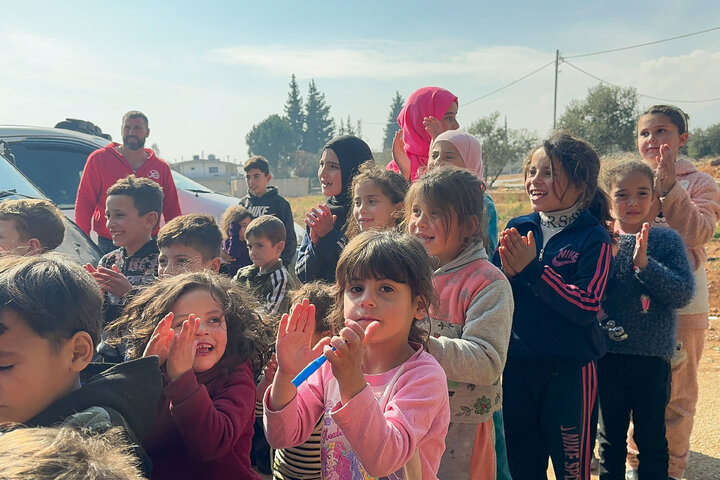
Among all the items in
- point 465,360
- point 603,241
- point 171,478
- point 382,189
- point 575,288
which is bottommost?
point 171,478

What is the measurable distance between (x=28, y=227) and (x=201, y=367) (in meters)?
1.66

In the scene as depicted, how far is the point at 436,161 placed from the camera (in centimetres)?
323

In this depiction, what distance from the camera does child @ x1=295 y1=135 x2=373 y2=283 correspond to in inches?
130

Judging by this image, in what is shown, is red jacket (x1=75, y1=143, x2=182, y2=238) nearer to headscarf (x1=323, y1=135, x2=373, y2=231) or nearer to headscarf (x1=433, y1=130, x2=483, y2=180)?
headscarf (x1=323, y1=135, x2=373, y2=231)

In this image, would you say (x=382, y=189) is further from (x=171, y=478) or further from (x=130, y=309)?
(x=171, y=478)

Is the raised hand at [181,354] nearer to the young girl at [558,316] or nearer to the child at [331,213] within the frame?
the young girl at [558,316]

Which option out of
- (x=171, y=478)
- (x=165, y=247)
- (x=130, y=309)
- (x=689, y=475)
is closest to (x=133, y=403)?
(x=171, y=478)

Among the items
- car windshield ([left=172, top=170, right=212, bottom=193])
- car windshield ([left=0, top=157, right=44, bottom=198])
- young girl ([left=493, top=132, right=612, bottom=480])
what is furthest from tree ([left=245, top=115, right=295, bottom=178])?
young girl ([left=493, top=132, right=612, bottom=480])

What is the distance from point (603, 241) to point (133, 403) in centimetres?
201

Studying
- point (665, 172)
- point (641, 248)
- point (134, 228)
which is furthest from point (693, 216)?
point (134, 228)

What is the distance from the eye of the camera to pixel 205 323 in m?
2.04

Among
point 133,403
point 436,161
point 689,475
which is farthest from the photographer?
point 689,475

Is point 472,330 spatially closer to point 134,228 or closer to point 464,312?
point 464,312

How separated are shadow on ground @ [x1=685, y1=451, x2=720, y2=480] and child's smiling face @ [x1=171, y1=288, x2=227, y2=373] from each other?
3181mm
